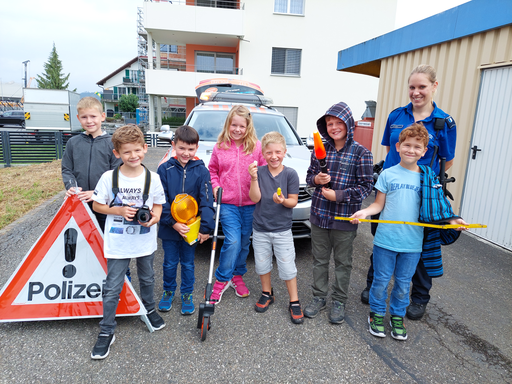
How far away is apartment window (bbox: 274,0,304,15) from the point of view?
18.2 m

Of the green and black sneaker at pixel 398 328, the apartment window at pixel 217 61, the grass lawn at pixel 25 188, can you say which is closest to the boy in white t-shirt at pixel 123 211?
the green and black sneaker at pixel 398 328

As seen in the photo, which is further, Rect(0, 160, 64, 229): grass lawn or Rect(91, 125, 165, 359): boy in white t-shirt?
Rect(0, 160, 64, 229): grass lawn

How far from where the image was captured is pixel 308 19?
1820 centimetres

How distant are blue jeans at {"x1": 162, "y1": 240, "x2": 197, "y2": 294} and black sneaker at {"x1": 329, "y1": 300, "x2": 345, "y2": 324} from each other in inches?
50.4

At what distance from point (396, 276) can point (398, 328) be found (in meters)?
0.42

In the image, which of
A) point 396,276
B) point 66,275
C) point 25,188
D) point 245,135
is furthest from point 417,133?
point 25,188

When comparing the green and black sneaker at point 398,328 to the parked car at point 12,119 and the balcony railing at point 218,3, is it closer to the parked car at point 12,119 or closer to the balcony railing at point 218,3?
the balcony railing at point 218,3

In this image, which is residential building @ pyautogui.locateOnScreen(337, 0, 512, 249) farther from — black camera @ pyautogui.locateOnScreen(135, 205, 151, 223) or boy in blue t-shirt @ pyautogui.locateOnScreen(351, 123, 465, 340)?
black camera @ pyautogui.locateOnScreen(135, 205, 151, 223)

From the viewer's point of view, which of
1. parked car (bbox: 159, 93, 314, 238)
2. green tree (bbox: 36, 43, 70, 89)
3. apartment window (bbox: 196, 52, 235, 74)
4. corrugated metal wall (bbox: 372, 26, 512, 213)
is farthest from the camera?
green tree (bbox: 36, 43, 70, 89)

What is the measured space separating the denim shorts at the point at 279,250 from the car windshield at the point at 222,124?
8.10 feet

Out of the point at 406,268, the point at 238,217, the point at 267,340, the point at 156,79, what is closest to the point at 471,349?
the point at 406,268

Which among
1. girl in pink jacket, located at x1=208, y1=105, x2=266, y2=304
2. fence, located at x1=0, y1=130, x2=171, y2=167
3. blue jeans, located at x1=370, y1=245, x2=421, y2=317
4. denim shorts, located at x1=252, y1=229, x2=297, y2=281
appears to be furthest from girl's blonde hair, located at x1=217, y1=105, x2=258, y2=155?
fence, located at x1=0, y1=130, x2=171, y2=167

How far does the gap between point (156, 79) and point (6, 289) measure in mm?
17742

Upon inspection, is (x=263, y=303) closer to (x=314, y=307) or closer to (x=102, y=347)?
(x=314, y=307)
